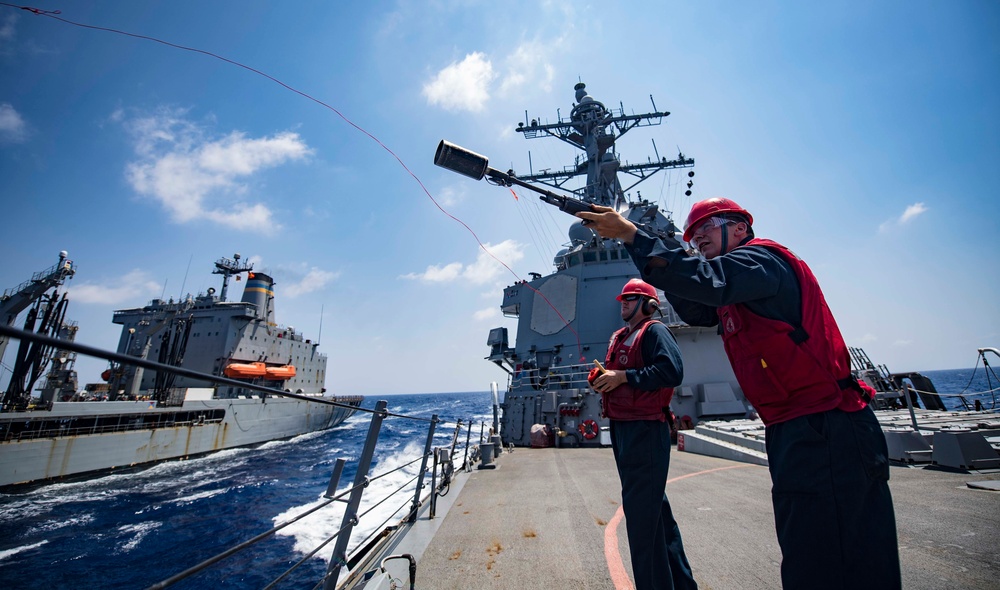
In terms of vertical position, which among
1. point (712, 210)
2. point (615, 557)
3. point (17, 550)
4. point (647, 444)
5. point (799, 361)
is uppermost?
point (712, 210)

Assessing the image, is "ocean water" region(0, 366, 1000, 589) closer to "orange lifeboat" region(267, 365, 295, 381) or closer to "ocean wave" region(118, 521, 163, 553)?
"ocean wave" region(118, 521, 163, 553)

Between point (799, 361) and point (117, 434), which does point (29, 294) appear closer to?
point (117, 434)

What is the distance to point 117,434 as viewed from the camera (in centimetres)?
1712

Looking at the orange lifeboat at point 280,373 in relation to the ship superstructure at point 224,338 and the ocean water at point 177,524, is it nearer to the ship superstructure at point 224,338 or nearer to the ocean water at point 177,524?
the ship superstructure at point 224,338

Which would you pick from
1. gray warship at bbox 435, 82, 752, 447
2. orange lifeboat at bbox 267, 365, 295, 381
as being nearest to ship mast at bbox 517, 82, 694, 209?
gray warship at bbox 435, 82, 752, 447

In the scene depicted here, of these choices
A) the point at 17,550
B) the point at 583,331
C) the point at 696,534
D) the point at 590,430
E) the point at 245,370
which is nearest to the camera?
the point at 696,534

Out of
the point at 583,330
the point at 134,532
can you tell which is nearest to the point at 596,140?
the point at 583,330

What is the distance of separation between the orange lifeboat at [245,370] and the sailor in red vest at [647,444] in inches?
1189

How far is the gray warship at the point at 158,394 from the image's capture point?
1528 cm

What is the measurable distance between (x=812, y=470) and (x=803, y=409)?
205 millimetres

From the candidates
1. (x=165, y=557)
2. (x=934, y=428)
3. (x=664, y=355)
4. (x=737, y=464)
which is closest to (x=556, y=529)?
(x=664, y=355)

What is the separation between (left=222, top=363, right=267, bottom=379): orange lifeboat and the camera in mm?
26500

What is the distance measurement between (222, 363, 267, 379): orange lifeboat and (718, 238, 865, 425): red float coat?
3107 centimetres

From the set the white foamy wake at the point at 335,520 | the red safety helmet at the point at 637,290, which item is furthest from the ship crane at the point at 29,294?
the red safety helmet at the point at 637,290
